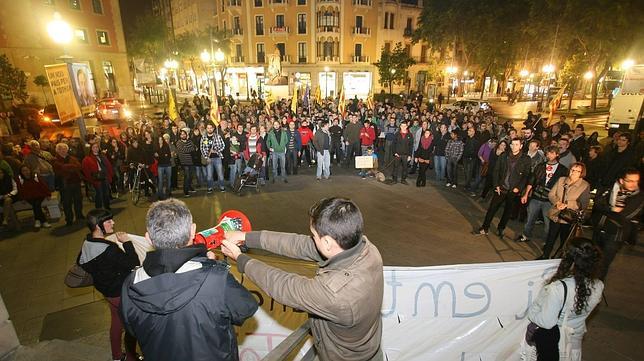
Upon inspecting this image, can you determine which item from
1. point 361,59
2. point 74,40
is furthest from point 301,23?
point 74,40

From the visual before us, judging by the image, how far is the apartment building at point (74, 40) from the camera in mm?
31938

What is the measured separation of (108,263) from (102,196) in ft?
22.2

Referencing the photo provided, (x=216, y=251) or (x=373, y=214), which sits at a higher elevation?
(x=216, y=251)

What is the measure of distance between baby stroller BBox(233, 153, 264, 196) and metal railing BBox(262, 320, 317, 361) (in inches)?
338

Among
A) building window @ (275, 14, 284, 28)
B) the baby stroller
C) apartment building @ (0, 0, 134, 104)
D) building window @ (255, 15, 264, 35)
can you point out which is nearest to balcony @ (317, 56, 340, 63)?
building window @ (275, 14, 284, 28)

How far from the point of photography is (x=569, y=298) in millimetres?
3037

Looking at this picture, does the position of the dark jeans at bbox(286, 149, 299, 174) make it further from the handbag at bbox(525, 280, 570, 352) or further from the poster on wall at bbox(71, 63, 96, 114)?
the handbag at bbox(525, 280, 570, 352)

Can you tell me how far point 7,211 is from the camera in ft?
26.2

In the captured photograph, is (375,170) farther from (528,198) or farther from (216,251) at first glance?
(216,251)

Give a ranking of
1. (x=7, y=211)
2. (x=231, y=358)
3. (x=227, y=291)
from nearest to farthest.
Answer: (x=227, y=291), (x=231, y=358), (x=7, y=211)

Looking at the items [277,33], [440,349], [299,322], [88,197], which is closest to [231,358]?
[299,322]

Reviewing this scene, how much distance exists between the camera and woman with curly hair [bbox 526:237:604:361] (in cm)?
303

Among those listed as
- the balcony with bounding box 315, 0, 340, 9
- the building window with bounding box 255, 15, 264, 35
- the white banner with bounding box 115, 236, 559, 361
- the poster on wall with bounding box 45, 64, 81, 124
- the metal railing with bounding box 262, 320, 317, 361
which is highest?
the balcony with bounding box 315, 0, 340, 9

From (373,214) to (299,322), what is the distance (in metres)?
5.71
